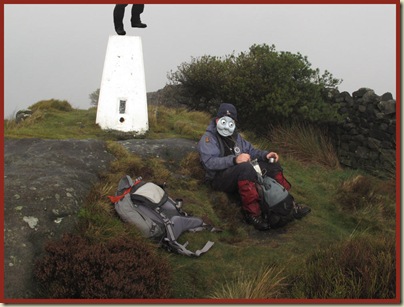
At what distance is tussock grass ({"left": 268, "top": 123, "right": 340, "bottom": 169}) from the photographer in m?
12.9

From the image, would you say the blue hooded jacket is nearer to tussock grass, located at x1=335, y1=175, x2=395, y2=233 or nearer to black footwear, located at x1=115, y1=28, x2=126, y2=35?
tussock grass, located at x1=335, y1=175, x2=395, y2=233

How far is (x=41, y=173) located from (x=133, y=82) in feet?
15.3

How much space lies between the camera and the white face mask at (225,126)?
295 inches

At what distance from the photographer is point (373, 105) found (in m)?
13.8

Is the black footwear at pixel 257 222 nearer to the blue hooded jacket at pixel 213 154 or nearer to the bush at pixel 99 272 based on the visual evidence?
the blue hooded jacket at pixel 213 154

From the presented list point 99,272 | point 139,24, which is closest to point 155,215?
point 99,272

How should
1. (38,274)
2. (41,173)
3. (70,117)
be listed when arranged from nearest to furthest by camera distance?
(38,274) < (41,173) < (70,117)

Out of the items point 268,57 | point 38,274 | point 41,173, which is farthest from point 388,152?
point 38,274

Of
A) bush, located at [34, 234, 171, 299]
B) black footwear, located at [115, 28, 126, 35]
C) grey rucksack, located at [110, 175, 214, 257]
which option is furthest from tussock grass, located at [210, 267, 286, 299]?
black footwear, located at [115, 28, 126, 35]

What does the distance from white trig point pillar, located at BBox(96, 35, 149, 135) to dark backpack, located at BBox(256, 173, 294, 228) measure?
472cm

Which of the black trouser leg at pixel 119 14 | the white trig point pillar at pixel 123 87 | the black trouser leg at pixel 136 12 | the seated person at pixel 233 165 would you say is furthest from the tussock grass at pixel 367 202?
the black trouser leg at pixel 119 14

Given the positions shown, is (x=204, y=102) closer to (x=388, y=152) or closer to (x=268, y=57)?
(x=268, y=57)

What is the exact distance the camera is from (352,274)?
4.55 meters

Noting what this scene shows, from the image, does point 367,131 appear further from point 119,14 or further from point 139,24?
point 119,14
